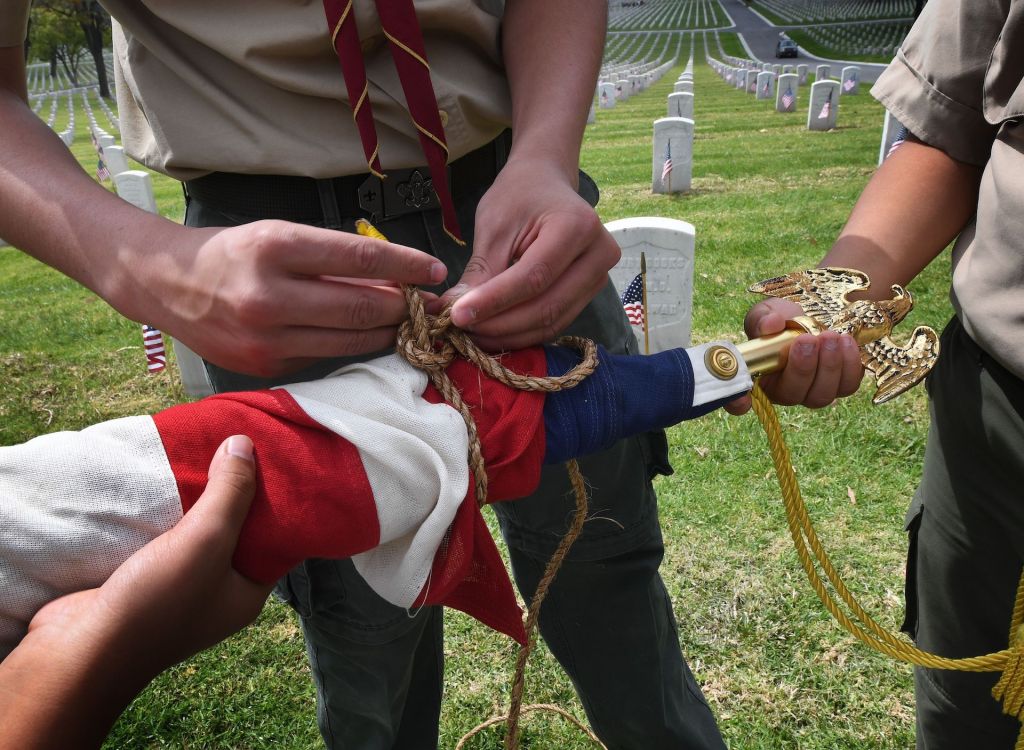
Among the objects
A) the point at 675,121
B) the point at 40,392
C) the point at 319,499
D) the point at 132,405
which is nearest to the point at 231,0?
the point at 319,499

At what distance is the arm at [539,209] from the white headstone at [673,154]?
732 centimetres

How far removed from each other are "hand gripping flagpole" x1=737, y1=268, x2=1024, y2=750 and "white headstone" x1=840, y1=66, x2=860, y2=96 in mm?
17066

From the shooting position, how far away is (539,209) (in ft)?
3.40

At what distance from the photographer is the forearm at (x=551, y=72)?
1.16 m

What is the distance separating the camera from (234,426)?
→ 86cm

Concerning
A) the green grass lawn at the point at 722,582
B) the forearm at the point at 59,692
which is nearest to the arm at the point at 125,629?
the forearm at the point at 59,692

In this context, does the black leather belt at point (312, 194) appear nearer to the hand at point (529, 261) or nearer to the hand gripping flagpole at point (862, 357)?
the hand at point (529, 261)

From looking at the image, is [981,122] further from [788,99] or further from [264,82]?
[788,99]

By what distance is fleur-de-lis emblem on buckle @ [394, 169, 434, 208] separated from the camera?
48.1 inches

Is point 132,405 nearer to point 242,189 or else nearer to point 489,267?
Result: point 242,189

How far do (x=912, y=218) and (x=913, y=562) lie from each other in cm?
70

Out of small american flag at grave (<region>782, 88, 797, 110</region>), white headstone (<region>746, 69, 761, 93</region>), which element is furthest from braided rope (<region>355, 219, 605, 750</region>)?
white headstone (<region>746, 69, 761, 93</region>)

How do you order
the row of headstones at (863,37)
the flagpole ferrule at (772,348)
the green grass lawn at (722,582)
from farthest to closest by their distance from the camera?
the row of headstones at (863,37) → the green grass lawn at (722,582) → the flagpole ferrule at (772,348)

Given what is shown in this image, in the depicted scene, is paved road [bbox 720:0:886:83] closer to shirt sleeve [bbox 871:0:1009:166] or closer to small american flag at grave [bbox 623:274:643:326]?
small american flag at grave [bbox 623:274:643:326]
